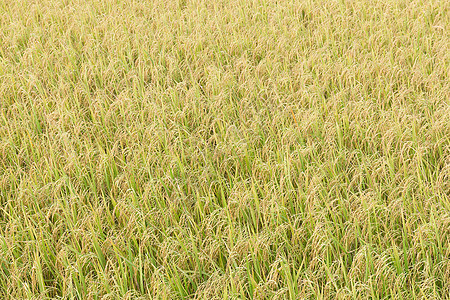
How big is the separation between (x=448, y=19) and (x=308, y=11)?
45.8 inches

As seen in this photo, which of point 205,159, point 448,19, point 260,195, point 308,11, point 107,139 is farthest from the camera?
point 308,11

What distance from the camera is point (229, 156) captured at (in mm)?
2580

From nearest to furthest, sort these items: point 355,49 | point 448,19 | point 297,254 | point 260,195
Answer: point 297,254, point 260,195, point 355,49, point 448,19

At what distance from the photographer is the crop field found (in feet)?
6.31

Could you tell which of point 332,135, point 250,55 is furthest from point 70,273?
point 250,55

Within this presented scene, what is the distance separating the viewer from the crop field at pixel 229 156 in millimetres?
1925

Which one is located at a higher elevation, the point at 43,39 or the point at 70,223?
the point at 43,39

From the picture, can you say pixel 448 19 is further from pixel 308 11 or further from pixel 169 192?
pixel 169 192

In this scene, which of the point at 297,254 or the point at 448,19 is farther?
the point at 448,19

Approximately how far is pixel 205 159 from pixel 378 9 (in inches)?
104

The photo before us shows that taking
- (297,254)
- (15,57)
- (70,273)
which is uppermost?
(15,57)

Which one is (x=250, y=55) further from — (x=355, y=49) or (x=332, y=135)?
(x=332, y=135)

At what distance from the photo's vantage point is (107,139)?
2.89 meters

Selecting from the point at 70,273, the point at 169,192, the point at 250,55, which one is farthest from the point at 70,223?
the point at 250,55
